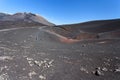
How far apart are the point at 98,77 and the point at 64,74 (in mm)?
1274

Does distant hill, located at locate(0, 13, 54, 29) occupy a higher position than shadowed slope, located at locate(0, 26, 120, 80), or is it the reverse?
distant hill, located at locate(0, 13, 54, 29)

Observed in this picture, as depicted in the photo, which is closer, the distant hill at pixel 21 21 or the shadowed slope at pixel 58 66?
the shadowed slope at pixel 58 66

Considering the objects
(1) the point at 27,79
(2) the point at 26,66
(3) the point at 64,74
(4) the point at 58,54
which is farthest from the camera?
(4) the point at 58,54

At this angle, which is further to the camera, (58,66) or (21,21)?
(21,21)

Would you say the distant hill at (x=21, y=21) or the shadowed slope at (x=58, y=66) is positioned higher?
the distant hill at (x=21, y=21)

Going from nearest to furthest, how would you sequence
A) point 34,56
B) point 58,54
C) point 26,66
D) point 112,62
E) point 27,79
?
point 27,79
point 26,66
point 112,62
point 34,56
point 58,54

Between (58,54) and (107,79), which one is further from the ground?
(58,54)

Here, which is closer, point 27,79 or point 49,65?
point 27,79

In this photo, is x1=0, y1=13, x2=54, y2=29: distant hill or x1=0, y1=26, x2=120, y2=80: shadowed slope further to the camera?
x1=0, y1=13, x2=54, y2=29: distant hill

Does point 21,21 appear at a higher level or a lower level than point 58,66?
higher

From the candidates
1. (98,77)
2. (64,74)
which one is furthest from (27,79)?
(98,77)

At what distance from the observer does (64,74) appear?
22.0 ft

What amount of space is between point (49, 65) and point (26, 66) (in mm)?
942

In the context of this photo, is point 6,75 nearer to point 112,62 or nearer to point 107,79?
point 107,79
